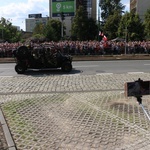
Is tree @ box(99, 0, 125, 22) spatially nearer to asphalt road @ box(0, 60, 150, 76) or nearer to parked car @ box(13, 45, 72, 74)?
asphalt road @ box(0, 60, 150, 76)

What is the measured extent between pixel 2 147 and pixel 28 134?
0.76 metres

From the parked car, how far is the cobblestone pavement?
18.5 feet

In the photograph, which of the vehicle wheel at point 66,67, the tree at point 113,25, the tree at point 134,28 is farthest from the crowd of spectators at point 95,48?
the tree at point 113,25

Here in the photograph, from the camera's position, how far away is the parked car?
1694 cm

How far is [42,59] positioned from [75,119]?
10519 millimetres

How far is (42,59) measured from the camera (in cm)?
1709

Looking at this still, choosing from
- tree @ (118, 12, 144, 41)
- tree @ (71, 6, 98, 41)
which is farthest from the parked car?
tree @ (71, 6, 98, 41)

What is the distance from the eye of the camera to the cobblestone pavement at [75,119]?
5.48 m

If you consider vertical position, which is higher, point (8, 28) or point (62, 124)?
point (8, 28)

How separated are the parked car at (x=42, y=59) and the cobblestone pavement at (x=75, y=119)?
5647 millimetres

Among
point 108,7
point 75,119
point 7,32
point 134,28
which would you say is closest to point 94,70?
point 75,119

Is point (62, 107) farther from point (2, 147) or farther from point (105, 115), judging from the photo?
point (2, 147)

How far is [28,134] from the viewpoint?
5945 millimetres

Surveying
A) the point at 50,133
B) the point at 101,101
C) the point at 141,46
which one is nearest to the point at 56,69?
the point at 101,101
